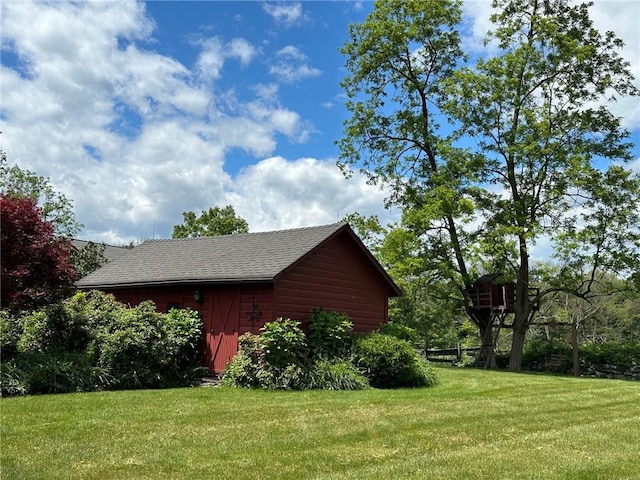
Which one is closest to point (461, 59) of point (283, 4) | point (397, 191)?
point (397, 191)

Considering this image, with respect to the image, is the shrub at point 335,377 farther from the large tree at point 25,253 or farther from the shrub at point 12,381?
the large tree at point 25,253

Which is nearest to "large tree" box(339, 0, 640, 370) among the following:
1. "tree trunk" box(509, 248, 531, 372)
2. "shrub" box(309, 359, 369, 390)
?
"tree trunk" box(509, 248, 531, 372)

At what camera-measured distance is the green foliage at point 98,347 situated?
38.1 ft

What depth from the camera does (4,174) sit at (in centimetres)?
3044

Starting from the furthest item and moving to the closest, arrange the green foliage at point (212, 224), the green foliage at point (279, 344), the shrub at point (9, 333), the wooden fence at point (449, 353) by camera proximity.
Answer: the green foliage at point (212, 224) → the wooden fence at point (449, 353) → the green foliage at point (279, 344) → the shrub at point (9, 333)

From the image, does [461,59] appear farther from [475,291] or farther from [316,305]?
[316,305]

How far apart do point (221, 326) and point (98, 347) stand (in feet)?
10.4

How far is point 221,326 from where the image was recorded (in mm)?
14953

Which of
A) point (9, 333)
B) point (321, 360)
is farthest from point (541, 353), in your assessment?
point (9, 333)

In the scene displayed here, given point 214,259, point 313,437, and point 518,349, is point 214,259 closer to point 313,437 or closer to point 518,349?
point 313,437

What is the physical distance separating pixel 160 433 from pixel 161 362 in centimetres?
635

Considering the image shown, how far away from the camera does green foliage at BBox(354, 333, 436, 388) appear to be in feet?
44.9

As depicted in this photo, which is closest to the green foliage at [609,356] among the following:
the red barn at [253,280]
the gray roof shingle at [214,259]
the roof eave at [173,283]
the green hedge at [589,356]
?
the green hedge at [589,356]

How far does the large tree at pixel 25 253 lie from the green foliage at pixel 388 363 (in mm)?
7631
